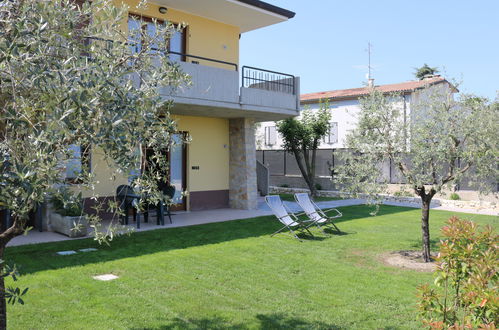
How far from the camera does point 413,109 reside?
875cm

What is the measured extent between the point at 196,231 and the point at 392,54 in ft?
59.0

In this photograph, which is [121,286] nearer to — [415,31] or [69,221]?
[69,221]

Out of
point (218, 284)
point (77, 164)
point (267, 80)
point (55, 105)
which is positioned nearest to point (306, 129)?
point (267, 80)

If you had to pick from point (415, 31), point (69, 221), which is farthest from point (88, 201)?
point (415, 31)

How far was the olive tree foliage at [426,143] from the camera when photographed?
798 centimetres

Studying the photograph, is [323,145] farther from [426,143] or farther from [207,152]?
[426,143]

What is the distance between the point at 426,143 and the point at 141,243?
6.15 meters

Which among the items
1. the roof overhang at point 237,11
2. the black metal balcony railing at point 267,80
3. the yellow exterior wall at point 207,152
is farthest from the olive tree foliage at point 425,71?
the yellow exterior wall at point 207,152

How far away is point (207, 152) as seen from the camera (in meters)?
15.5

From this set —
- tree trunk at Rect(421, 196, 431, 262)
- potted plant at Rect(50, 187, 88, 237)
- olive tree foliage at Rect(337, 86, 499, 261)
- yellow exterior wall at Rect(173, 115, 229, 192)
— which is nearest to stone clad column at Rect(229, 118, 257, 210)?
yellow exterior wall at Rect(173, 115, 229, 192)

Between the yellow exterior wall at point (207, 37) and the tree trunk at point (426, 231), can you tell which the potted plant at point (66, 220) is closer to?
the yellow exterior wall at point (207, 37)

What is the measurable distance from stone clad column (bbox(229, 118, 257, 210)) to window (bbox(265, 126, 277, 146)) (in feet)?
52.7

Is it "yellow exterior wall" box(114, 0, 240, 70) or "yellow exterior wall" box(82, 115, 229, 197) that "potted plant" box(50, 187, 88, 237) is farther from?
"yellow exterior wall" box(114, 0, 240, 70)

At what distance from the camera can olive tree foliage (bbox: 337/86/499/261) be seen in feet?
26.2
